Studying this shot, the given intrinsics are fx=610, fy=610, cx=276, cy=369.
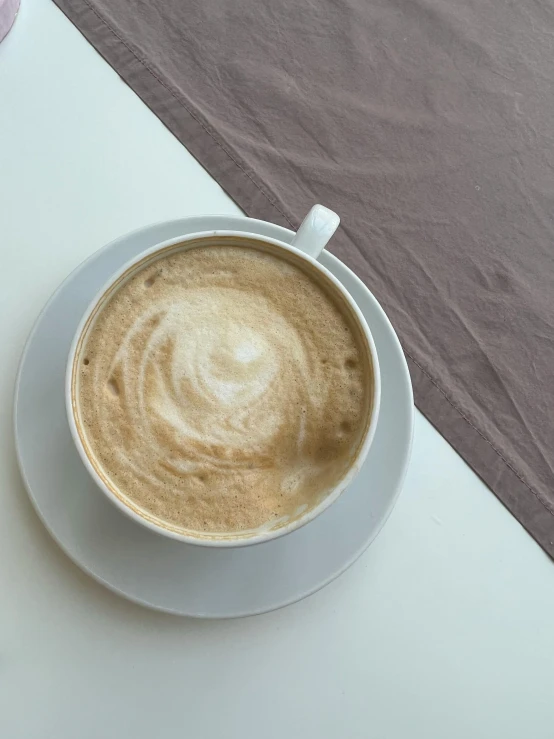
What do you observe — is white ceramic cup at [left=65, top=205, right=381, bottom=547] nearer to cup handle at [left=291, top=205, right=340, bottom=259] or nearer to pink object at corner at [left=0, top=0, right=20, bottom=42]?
cup handle at [left=291, top=205, right=340, bottom=259]

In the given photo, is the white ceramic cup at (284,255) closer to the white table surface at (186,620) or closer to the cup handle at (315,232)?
the cup handle at (315,232)

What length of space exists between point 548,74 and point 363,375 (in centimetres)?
71

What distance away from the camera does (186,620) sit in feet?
2.56

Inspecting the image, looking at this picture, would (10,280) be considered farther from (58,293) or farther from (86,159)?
(86,159)

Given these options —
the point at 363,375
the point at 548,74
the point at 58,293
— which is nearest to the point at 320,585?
the point at 363,375

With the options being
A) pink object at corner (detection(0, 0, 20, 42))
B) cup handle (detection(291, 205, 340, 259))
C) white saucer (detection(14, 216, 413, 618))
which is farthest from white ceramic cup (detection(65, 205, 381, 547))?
pink object at corner (detection(0, 0, 20, 42))

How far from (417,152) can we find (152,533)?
0.71 metres

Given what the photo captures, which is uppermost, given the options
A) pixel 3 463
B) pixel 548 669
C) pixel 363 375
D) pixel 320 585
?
pixel 3 463

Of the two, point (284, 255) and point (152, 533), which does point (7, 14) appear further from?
point (152, 533)

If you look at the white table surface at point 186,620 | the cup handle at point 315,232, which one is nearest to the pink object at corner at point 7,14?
the white table surface at point 186,620

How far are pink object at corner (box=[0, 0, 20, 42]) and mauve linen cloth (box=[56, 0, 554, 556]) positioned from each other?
72mm

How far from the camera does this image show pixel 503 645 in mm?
837

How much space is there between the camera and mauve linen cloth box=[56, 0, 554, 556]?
2.98 feet

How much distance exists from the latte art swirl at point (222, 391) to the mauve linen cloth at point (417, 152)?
0.23 metres
